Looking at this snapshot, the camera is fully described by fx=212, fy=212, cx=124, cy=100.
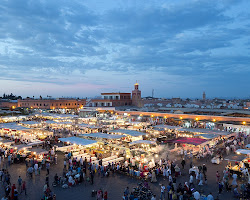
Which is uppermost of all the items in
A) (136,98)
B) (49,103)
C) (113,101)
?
(136,98)

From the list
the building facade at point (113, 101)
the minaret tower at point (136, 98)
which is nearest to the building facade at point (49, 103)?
the building facade at point (113, 101)

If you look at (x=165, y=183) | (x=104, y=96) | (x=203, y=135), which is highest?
(x=104, y=96)

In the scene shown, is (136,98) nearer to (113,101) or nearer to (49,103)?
(113,101)

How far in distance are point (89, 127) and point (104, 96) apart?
23.9 metres

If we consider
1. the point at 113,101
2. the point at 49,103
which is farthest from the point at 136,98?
the point at 49,103

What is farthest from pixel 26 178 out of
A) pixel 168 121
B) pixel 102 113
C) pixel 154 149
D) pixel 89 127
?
pixel 102 113

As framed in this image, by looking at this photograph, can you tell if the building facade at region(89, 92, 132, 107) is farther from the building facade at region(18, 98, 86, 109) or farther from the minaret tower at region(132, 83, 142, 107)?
the building facade at region(18, 98, 86, 109)

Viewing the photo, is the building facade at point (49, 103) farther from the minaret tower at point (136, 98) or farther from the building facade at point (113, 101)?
the minaret tower at point (136, 98)

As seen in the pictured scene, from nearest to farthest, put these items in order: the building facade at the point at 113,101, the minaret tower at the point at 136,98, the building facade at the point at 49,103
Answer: the building facade at the point at 113,101, the minaret tower at the point at 136,98, the building facade at the point at 49,103

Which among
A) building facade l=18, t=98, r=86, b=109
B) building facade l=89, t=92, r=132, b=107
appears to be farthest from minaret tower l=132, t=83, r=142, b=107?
building facade l=18, t=98, r=86, b=109

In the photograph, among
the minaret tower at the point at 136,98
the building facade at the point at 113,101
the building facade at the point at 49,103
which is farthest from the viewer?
the building facade at the point at 49,103

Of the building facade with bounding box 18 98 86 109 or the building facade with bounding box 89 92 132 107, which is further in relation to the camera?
the building facade with bounding box 18 98 86 109

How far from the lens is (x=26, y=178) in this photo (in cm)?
1160

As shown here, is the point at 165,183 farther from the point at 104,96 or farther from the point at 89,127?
the point at 104,96
